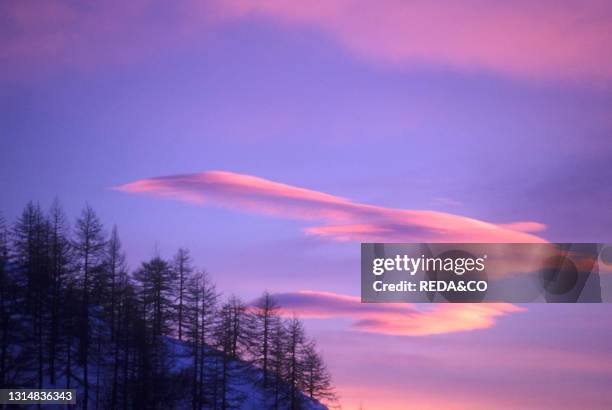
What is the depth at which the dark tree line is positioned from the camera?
71312mm

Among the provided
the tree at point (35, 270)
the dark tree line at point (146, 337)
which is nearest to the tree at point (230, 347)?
the dark tree line at point (146, 337)

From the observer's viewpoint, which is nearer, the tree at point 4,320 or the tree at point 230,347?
Result: the tree at point 4,320

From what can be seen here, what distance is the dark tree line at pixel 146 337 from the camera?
234 feet

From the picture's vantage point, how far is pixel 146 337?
73312 mm

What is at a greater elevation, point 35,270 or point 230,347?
point 35,270

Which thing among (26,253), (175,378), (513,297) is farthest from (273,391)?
(513,297)

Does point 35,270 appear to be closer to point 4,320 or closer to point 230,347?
point 4,320

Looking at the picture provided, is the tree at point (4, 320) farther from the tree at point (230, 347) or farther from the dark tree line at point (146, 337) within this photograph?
the tree at point (230, 347)

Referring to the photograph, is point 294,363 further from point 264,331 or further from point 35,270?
point 35,270

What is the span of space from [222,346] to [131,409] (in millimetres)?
11619

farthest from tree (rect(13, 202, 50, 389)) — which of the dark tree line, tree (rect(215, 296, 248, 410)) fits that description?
tree (rect(215, 296, 248, 410))

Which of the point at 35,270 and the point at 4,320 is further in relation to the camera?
the point at 35,270

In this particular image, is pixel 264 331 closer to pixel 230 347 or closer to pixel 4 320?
pixel 230 347

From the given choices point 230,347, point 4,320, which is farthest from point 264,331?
point 4,320
